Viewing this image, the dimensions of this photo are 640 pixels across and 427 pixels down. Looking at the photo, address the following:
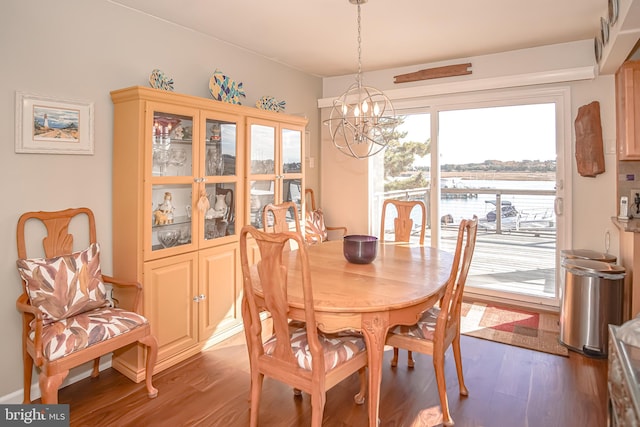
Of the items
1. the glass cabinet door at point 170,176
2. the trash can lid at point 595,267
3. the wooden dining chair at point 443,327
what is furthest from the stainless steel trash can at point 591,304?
the glass cabinet door at point 170,176

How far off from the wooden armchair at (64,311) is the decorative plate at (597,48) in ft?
13.1

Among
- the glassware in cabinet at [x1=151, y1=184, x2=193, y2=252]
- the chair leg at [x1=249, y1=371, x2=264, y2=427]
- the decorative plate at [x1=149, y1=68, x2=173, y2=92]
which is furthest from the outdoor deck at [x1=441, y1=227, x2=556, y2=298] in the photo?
the decorative plate at [x1=149, y1=68, x2=173, y2=92]

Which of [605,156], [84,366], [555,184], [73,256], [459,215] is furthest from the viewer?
[459,215]

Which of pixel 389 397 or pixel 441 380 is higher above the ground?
pixel 441 380

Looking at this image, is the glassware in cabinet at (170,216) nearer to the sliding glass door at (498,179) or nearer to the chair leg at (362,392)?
the chair leg at (362,392)

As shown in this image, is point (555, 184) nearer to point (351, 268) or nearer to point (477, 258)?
point (477, 258)

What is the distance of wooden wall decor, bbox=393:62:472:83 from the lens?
4.01m

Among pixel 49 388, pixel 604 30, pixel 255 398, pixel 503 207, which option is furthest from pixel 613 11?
pixel 49 388

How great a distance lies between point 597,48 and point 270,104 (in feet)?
9.62

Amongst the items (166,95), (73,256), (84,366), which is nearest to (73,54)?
(166,95)

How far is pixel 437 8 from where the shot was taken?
2.81 m

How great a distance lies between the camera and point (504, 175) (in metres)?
4.01

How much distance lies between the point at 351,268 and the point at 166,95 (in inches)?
65.4

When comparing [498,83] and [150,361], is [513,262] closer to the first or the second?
[498,83]
